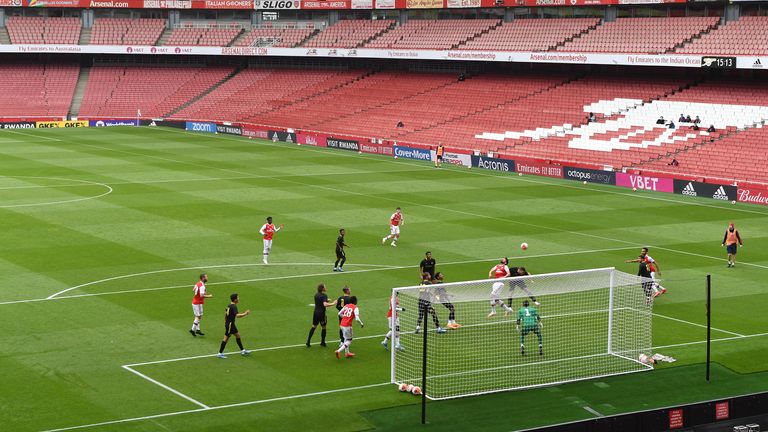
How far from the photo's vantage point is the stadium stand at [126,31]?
9975cm

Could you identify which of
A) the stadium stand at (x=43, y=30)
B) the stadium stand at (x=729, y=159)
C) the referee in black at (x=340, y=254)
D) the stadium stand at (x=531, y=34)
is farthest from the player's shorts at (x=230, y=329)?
the stadium stand at (x=43, y=30)

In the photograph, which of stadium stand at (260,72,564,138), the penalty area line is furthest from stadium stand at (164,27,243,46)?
the penalty area line

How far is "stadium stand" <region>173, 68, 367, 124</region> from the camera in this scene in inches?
3676

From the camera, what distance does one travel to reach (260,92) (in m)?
97.6

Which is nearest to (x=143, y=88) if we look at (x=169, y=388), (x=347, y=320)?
(x=347, y=320)

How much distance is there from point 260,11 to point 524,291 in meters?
82.5

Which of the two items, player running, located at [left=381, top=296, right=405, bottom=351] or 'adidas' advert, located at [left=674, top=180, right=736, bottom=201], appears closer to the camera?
player running, located at [left=381, top=296, right=405, bottom=351]

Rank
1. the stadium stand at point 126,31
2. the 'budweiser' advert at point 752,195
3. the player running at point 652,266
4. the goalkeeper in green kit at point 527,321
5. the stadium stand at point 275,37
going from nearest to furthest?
1. the goalkeeper in green kit at point 527,321
2. the player running at point 652,266
3. the 'budweiser' advert at point 752,195
4. the stadium stand at point 275,37
5. the stadium stand at point 126,31

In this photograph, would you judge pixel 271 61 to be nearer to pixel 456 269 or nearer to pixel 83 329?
pixel 456 269

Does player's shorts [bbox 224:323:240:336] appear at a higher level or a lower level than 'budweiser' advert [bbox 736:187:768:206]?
lower

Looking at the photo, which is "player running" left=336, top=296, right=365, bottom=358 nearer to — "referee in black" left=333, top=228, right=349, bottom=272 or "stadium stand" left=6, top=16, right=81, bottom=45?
"referee in black" left=333, top=228, right=349, bottom=272

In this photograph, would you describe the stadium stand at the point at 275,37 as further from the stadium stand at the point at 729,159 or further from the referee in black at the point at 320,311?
the referee in black at the point at 320,311

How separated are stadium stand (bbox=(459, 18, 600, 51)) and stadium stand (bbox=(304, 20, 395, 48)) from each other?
479 inches

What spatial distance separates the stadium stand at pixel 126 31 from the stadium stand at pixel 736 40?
52749 millimetres
